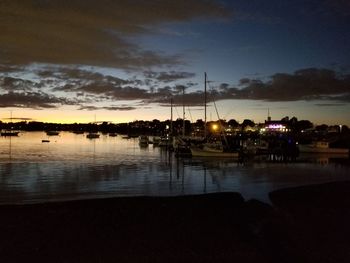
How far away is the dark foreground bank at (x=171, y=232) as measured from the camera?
40.2 feet

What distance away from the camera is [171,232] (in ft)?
47.4

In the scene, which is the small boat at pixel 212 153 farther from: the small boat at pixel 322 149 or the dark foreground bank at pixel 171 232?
the dark foreground bank at pixel 171 232

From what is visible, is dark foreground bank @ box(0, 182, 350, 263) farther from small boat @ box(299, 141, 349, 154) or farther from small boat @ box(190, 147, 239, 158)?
small boat @ box(299, 141, 349, 154)

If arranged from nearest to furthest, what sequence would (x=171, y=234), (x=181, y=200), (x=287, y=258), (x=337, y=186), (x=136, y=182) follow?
(x=287, y=258) < (x=171, y=234) < (x=181, y=200) < (x=337, y=186) < (x=136, y=182)

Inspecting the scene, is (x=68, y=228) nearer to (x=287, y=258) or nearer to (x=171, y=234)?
(x=171, y=234)

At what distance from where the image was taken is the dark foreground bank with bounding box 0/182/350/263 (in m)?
12.3

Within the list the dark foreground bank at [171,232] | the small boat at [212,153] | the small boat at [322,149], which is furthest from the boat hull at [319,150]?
the dark foreground bank at [171,232]

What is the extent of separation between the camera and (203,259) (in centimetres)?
1209

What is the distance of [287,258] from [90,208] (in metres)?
8.87

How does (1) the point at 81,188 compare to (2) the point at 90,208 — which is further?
(1) the point at 81,188

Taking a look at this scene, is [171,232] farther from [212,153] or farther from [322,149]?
[322,149]

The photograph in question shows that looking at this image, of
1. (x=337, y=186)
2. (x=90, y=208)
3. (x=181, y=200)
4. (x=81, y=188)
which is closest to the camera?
(x=90, y=208)

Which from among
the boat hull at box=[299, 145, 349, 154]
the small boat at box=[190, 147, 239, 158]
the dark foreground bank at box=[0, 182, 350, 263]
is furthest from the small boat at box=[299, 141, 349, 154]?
the dark foreground bank at box=[0, 182, 350, 263]

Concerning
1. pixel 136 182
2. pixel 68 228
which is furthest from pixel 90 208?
pixel 136 182
